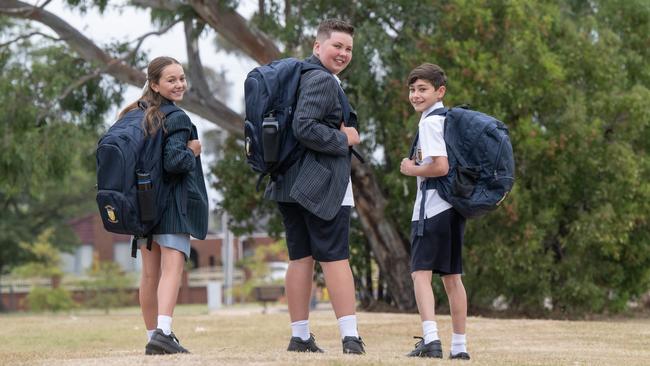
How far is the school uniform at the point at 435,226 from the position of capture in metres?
6.90

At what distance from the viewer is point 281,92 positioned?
6738 millimetres

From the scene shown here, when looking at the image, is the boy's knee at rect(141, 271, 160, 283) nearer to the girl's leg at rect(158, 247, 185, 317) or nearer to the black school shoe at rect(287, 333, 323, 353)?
the girl's leg at rect(158, 247, 185, 317)

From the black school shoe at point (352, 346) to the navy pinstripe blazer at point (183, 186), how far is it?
1.08 m

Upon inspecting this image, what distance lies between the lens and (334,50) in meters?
6.81

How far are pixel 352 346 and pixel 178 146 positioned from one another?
1.58 metres

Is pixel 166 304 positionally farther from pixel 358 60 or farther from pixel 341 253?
pixel 358 60

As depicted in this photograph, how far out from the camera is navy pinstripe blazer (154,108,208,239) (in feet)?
21.8

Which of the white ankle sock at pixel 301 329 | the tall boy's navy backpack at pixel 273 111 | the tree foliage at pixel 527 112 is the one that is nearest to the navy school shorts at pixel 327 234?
the tall boy's navy backpack at pixel 273 111

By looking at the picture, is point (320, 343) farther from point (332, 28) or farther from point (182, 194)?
point (332, 28)

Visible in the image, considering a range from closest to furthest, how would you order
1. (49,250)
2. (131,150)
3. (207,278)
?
(131,150) < (49,250) < (207,278)

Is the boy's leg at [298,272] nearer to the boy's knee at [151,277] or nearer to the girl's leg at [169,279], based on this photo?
the girl's leg at [169,279]

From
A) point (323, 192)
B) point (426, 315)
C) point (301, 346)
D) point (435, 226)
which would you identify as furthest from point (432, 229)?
point (301, 346)

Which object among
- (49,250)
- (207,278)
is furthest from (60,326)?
(207,278)

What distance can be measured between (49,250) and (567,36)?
30568mm
